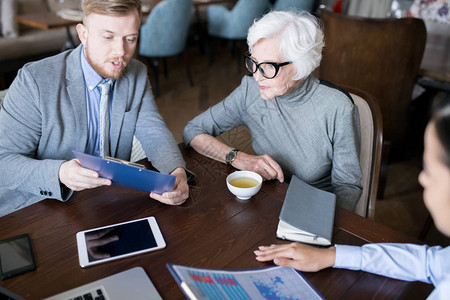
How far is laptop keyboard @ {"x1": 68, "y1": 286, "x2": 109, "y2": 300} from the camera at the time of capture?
864 mm

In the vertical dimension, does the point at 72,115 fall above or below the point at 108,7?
below

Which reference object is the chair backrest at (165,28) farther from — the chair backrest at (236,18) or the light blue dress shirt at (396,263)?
the light blue dress shirt at (396,263)

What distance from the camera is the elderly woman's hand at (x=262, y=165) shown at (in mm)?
1373

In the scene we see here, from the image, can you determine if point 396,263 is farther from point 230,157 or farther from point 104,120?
point 104,120

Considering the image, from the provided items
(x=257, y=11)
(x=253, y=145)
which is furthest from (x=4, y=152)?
(x=257, y=11)

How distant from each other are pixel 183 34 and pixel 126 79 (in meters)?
2.80

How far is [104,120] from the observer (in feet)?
4.86

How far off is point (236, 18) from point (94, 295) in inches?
172

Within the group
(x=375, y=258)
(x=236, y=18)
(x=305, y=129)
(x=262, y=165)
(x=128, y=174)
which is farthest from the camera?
(x=236, y=18)

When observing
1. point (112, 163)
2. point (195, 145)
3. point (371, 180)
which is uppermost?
point (112, 163)

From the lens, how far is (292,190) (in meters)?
1.19

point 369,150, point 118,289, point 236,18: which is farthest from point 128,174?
point 236,18

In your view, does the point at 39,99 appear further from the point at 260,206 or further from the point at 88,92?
the point at 260,206

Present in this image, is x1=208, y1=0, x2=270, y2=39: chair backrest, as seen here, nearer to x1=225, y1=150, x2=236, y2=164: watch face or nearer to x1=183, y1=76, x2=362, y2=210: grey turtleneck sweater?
x1=183, y1=76, x2=362, y2=210: grey turtleneck sweater
